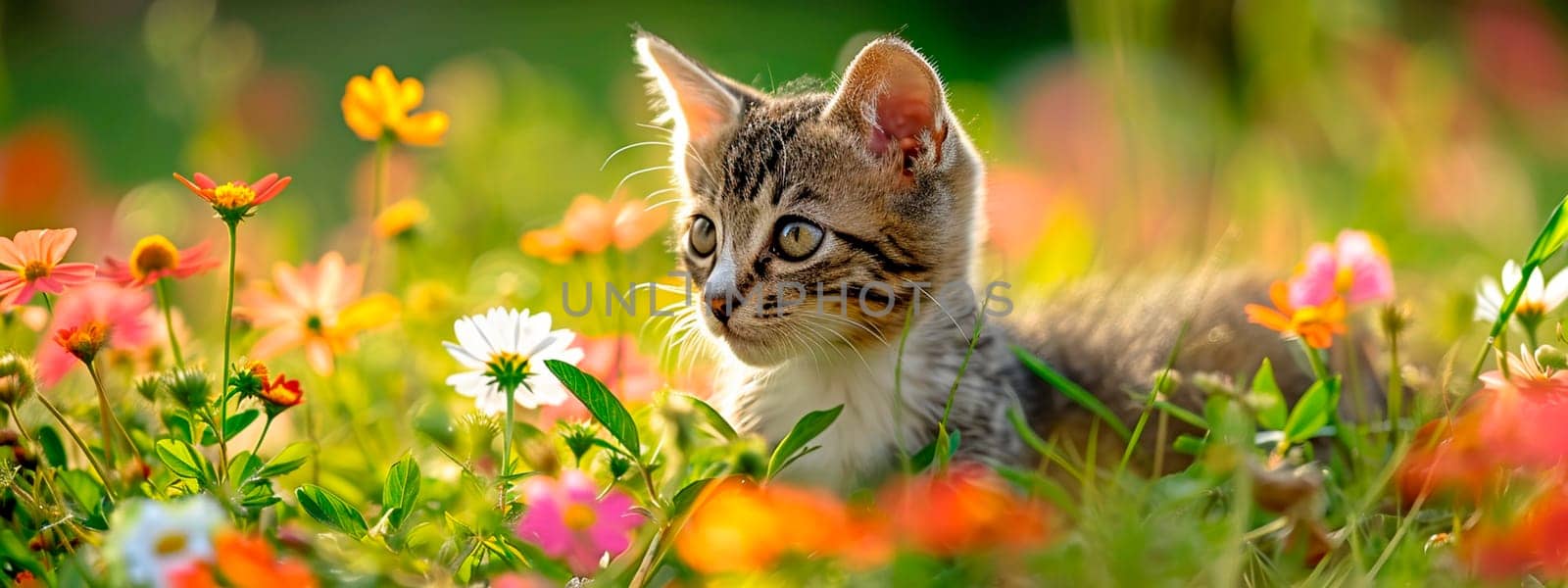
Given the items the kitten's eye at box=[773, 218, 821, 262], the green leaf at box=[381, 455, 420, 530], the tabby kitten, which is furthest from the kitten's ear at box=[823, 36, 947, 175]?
the green leaf at box=[381, 455, 420, 530]

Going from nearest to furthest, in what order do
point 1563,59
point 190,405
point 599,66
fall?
point 190,405, point 1563,59, point 599,66

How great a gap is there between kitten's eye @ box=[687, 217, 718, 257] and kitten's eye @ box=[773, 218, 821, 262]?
0.11m

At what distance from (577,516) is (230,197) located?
391mm

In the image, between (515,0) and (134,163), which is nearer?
(134,163)

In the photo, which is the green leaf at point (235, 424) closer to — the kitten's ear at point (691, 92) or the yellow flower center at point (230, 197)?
the yellow flower center at point (230, 197)

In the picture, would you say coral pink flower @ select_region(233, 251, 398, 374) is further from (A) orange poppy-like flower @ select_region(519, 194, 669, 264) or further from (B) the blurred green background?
(B) the blurred green background

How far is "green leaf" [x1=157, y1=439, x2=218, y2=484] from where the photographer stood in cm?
94

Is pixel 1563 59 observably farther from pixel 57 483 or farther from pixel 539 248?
pixel 57 483

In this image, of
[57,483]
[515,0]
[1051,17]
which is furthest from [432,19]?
[57,483]

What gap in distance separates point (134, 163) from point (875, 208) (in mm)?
2677

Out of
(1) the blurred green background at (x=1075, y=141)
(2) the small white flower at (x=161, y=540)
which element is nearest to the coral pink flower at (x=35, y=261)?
(2) the small white flower at (x=161, y=540)

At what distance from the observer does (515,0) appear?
16.6 ft

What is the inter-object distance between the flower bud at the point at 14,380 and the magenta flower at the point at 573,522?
1.25 feet

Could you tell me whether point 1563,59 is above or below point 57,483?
below
